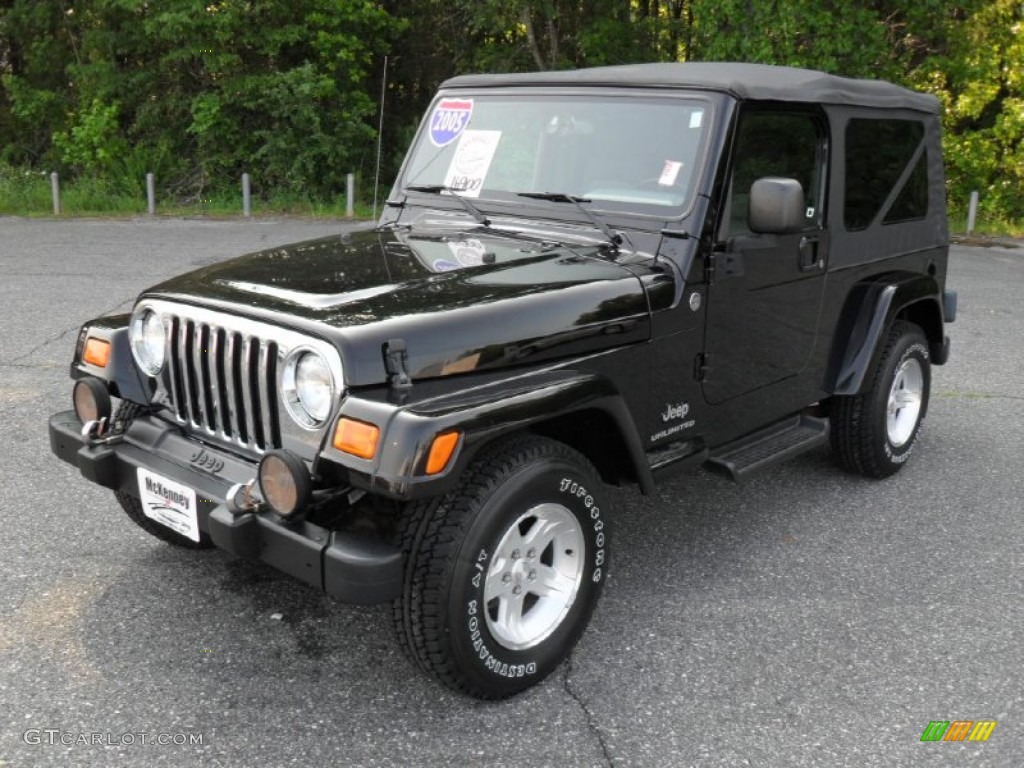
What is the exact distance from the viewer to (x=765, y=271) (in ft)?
12.7

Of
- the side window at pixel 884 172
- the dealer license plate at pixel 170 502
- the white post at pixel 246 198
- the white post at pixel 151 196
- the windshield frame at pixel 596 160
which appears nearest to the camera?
the dealer license plate at pixel 170 502

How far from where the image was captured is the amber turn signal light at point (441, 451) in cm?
259

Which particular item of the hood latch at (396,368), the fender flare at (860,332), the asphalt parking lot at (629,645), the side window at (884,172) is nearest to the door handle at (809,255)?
the side window at (884,172)

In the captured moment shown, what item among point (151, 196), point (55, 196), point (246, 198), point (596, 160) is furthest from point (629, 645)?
point (55, 196)

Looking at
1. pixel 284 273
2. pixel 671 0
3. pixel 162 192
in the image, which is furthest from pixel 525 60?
pixel 284 273

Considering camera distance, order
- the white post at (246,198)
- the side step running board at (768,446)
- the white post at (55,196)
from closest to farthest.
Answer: the side step running board at (768,446)
the white post at (55,196)
the white post at (246,198)

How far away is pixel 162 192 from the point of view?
17594 mm

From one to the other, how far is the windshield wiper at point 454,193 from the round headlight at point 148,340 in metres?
1.34

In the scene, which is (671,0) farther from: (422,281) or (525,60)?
(422,281)

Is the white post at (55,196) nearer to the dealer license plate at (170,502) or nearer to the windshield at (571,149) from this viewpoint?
the windshield at (571,149)

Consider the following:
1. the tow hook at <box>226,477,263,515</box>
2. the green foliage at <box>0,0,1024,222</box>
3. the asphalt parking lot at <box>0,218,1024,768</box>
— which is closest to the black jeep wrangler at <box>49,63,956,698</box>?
the tow hook at <box>226,477,263,515</box>

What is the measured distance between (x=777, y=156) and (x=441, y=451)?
2.13 meters

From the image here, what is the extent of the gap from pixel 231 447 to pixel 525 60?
1841 cm

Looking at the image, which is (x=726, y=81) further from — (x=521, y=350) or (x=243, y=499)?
(x=243, y=499)
